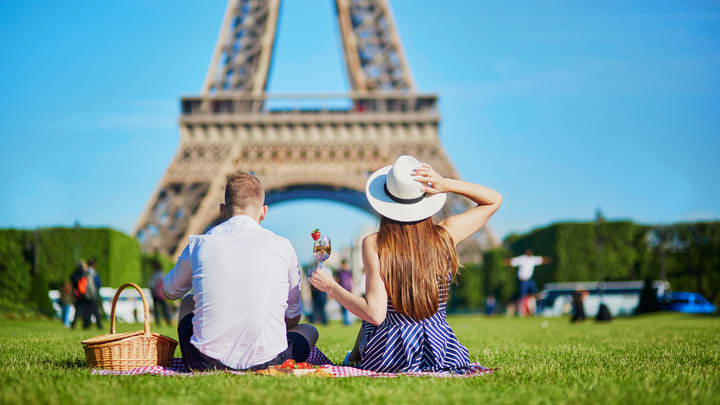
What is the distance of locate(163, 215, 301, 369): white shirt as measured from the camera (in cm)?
353

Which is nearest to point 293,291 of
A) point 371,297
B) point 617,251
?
point 371,297

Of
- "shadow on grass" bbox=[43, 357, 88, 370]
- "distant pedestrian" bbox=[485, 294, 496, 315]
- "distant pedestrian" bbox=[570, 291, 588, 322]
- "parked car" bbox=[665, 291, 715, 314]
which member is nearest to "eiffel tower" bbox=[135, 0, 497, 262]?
"distant pedestrian" bbox=[485, 294, 496, 315]

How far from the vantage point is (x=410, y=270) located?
3592 mm

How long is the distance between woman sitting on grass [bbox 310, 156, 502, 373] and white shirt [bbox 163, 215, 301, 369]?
344mm

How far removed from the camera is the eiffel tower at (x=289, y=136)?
25.6 m

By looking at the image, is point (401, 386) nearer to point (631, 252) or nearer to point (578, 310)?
point (578, 310)

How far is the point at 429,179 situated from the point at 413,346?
0.97 meters

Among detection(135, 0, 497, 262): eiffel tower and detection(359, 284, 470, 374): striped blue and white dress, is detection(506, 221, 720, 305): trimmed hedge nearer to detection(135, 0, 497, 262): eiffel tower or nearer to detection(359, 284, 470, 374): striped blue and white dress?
detection(135, 0, 497, 262): eiffel tower

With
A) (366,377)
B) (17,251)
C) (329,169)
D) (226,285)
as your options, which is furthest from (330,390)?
(329,169)

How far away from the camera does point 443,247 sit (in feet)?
12.1

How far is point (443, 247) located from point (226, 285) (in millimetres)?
1182

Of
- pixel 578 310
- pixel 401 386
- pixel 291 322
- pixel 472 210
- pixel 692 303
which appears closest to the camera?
pixel 401 386

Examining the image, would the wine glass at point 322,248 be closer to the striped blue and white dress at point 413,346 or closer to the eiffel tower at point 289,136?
the striped blue and white dress at point 413,346

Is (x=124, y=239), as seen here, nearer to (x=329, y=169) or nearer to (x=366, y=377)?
(x=329, y=169)
